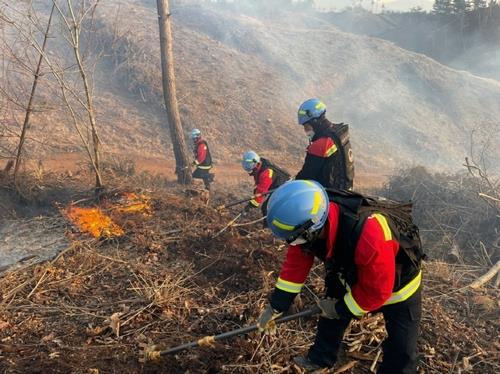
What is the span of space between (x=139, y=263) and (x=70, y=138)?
945cm

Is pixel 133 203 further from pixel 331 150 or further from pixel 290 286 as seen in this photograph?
pixel 290 286

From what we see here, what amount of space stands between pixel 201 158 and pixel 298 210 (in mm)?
8039

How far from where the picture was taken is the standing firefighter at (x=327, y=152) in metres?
5.76

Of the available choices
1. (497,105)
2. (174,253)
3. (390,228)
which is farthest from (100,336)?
(497,105)

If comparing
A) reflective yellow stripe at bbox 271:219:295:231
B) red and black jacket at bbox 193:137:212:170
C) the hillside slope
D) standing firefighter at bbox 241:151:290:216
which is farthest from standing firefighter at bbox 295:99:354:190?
the hillside slope

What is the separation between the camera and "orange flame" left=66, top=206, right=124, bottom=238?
6.23 meters

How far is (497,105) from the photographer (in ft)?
78.6

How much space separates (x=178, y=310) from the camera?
447 cm

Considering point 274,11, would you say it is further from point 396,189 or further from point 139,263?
point 139,263

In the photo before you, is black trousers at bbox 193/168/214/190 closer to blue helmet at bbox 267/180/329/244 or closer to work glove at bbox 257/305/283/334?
work glove at bbox 257/305/283/334

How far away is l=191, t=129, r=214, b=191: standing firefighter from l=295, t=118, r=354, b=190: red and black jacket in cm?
509

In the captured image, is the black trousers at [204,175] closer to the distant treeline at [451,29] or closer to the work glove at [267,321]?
the work glove at [267,321]

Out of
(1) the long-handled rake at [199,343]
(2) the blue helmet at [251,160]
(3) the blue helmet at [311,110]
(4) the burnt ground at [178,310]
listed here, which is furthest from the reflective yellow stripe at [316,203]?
(2) the blue helmet at [251,160]

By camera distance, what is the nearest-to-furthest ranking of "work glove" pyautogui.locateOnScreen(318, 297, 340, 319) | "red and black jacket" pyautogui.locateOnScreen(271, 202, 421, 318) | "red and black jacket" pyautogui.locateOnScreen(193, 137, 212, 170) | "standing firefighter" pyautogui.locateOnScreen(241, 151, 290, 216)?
1. "red and black jacket" pyautogui.locateOnScreen(271, 202, 421, 318)
2. "work glove" pyautogui.locateOnScreen(318, 297, 340, 319)
3. "standing firefighter" pyautogui.locateOnScreen(241, 151, 290, 216)
4. "red and black jacket" pyautogui.locateOnScreen(193, 137, 212, 170)
